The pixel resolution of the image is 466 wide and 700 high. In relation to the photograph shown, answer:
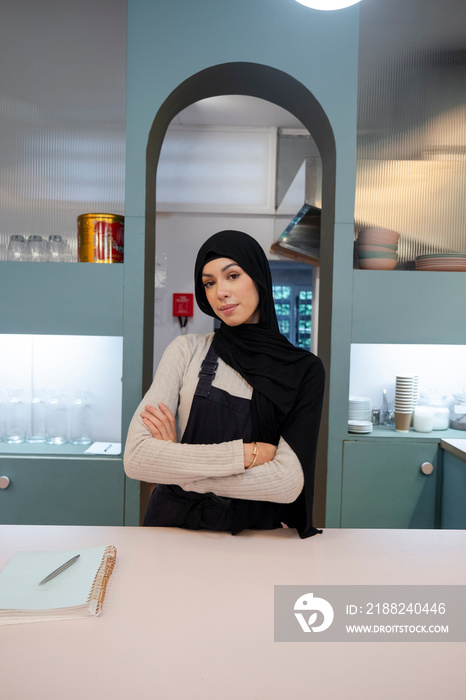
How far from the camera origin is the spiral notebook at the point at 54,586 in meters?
0.92

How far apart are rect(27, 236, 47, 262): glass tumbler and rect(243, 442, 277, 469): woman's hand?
1.40 meters

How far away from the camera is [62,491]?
2.20 metres

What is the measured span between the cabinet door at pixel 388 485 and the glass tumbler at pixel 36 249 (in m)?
1.52

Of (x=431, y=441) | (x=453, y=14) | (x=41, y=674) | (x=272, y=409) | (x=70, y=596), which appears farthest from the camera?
(x=453, y=14)

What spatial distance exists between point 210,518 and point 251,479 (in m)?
0.17

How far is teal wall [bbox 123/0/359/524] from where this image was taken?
6.88 ft

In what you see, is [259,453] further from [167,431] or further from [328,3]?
[328,3]

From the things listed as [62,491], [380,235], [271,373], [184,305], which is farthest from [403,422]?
[184,305]

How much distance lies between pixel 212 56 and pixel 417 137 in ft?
3.52

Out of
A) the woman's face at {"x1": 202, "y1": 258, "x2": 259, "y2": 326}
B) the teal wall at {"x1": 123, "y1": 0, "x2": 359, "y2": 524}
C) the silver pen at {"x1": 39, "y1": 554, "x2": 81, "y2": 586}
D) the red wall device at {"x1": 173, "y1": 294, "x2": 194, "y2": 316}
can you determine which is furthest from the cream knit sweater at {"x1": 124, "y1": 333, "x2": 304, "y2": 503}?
the red wall device at {"x1": 173, "y1": 294, "x2": 194, "y2": 316}

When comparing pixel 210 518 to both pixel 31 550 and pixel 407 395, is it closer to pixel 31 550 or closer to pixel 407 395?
pixel 31 550

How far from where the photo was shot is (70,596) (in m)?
0.96

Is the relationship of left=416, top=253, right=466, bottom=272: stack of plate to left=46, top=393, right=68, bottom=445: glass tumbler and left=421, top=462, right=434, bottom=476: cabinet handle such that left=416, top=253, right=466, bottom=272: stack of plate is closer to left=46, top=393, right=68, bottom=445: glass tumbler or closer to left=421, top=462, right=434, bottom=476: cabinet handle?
left=421, top=462, right=434, bottom=476: cabinet handle

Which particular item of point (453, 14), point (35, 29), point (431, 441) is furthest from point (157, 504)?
point (453, 14)
